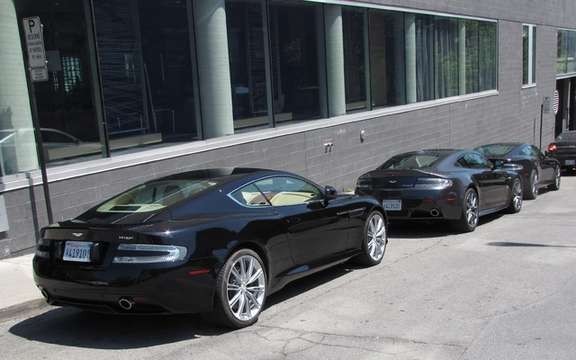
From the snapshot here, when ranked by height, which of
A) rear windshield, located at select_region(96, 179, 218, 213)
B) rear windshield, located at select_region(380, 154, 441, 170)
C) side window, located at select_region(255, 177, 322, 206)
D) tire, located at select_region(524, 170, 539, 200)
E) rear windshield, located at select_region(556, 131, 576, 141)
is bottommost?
tire, located at select_region(524, 170, 539, 200)

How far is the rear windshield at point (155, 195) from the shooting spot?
5.54 metres

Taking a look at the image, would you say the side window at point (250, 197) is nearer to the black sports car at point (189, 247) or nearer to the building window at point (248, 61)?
the black sports car at point (189, 247)

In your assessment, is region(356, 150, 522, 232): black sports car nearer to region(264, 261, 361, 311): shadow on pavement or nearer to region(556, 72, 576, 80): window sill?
region(264, 261, 361, 311): shadow on pavement

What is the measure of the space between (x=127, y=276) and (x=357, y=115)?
1226 cm

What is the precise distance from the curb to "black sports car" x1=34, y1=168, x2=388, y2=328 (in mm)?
1000

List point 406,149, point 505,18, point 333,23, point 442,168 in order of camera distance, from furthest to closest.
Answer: point 505,18 < point 406,149 < point 333,23 < point 442,168

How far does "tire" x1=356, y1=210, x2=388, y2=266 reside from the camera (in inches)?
298

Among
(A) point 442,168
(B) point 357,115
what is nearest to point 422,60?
(B) point 357,115

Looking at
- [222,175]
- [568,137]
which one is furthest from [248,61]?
[568,137]

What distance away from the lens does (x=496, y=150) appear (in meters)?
16.7

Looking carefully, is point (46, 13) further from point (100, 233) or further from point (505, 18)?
point (505, 18)

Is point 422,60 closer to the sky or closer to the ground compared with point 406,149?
closer to the sky

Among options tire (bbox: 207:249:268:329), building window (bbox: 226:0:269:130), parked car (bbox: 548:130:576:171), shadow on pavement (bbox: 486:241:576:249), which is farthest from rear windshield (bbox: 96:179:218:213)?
parked car (bbox: 548:130:576:171)

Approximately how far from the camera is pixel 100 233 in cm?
507
